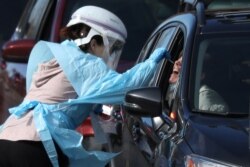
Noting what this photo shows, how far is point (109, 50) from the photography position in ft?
18.7

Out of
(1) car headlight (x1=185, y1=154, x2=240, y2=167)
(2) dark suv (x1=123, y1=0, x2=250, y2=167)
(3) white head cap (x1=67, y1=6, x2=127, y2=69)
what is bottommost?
(1) car headlight (x1=185, y1=154, x2=240, y2=167)

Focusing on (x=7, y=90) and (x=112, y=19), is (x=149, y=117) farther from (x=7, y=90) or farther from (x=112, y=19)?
(x=7, y=90)

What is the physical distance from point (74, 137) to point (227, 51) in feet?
3.29

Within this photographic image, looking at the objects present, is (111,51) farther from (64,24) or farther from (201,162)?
(64,24)

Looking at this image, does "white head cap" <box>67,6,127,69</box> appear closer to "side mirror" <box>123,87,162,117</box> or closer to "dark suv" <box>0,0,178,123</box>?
"side mirror" <box>123,87,162,117</box>

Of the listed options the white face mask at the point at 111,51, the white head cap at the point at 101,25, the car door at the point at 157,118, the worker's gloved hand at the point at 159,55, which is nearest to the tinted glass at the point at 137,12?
the car door at the point at 157,118

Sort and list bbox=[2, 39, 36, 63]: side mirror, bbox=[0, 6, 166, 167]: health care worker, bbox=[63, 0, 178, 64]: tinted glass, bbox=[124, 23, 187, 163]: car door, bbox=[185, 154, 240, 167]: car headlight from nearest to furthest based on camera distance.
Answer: bbox=[185, 154, 240, 167]: car headlight, bbox=[0, 6, 166, 167]: health care worker, bbox=[124, 23, 187, 163]: car door, bbox=[2, 39, 36, 63]: side mirror, bbox=[63, 0, 178, 64]: tinted glass

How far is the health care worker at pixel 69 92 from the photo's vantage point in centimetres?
536

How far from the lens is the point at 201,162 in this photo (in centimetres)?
473

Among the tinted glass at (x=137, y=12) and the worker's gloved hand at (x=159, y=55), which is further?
the tinted glass at (x=137, y=12)

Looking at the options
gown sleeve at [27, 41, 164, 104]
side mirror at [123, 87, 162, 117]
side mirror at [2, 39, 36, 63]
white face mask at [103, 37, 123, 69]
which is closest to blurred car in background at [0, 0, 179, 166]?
side mirror at [2, 39, 36, 63]

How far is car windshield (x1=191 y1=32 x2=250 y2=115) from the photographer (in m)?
5.40

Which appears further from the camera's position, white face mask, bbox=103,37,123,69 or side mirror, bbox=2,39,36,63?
side mirror, bbox=2,39,36,63

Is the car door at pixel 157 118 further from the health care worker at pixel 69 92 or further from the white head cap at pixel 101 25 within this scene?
the white head cap at pixel 101 25
